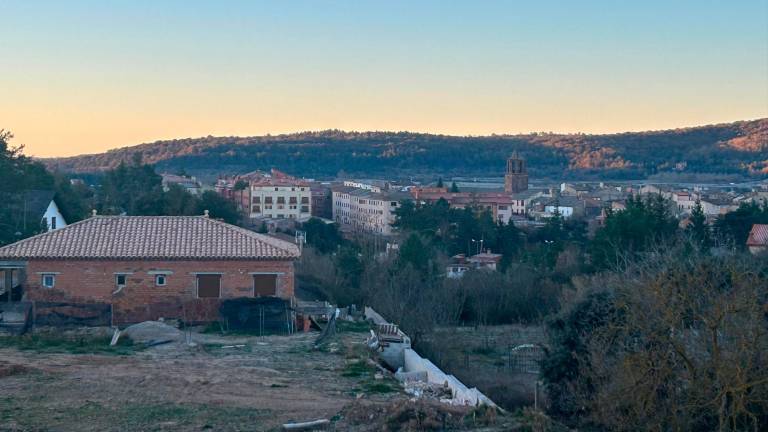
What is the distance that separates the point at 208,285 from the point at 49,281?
13.3ft

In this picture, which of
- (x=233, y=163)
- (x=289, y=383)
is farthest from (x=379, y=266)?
(x=233, y=163)

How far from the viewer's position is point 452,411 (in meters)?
13.0

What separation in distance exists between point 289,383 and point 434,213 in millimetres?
36365

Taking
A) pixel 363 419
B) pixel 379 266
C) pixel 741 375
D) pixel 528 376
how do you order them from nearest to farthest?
pixel 741 375, pixel 363 419, pixel 528 376, pixel 379 266

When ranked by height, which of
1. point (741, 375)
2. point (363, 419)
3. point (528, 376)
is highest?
point (741, 375)

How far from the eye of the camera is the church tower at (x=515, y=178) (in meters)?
→ 101

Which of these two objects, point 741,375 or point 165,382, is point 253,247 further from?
point 741,375

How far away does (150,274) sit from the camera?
2497 centimetres

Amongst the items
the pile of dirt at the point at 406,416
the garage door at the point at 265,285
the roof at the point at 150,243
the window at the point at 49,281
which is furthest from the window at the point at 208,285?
the pile of dirt at the point at 406,416

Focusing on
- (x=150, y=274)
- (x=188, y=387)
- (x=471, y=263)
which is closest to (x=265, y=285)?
(x=150, y=274)

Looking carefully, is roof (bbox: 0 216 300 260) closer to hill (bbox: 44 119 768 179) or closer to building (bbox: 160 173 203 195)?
building (bbox: 160 173 203 195)

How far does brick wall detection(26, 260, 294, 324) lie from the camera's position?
24766 mm

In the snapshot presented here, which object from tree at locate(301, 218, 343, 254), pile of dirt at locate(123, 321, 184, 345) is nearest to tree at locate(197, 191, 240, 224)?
tree at locate(301, 218, 343, 254)

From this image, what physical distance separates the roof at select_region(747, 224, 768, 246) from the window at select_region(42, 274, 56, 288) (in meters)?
27.3
